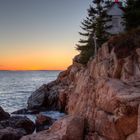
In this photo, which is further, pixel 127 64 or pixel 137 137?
pixel 127 64

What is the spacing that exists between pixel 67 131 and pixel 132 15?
19685 millimetres

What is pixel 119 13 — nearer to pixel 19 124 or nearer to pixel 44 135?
pixel 19 124

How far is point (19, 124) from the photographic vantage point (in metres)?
26.7

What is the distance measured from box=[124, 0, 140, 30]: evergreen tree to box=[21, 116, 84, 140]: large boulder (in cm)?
1817

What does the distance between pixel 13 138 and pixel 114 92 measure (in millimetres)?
9034

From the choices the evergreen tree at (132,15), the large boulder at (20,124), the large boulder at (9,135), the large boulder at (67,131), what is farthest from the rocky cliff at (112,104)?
the evergreen tree at (132,15)

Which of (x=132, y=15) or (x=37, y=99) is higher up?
(x=132, y=15)

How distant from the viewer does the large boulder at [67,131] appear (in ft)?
52.1

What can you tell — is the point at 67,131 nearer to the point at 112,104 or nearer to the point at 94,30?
the point at 112,104

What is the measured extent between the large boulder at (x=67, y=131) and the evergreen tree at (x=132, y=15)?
59.6 ft

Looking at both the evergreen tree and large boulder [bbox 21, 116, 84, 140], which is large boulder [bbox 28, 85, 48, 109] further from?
large boulder [bbox 21, 116, 84, 140]

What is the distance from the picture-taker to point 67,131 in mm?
15945

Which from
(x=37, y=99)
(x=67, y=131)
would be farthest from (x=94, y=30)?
(x=67, y=131)

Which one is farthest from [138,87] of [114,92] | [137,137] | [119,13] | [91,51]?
[119,13]
